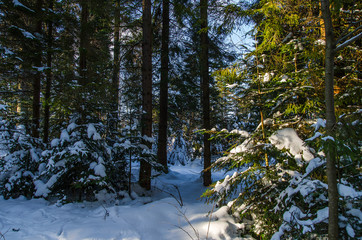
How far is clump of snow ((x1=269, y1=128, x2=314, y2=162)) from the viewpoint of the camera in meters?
2.79

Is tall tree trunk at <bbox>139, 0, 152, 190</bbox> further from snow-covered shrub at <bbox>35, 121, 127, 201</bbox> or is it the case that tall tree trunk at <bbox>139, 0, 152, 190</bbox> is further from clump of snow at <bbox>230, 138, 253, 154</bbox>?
clump of snow at <bbox>230, 138, 253, 154</bbox>

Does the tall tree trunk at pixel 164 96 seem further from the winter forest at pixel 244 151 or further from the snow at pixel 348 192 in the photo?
the snow at pixel 348 192

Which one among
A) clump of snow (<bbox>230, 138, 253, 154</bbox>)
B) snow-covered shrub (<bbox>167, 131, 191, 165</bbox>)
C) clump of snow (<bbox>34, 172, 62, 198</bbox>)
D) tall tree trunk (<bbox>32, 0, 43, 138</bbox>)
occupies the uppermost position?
tall tree trunk (<bbox>32, 0, 43, 138</bbox>)

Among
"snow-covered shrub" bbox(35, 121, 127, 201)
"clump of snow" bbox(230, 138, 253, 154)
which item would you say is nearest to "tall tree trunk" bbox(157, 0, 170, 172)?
"snow-covered shrub" bbox(35, 121, 127, 201)

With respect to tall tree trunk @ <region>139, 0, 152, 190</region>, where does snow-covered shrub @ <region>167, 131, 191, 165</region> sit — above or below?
below

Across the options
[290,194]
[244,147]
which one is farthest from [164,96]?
[290,194]

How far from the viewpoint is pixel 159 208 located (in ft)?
13.9

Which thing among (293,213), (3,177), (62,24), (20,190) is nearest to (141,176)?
(20,190)

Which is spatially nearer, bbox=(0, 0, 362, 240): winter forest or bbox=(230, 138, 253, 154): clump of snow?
bbox=(0, 0, 362, 240): winter forest

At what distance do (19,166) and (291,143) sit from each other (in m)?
7.38

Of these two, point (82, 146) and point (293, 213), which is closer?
point (293, 213)

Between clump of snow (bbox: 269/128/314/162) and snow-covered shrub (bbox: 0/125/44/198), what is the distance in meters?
6.09

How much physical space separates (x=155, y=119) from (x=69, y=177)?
11.4 m

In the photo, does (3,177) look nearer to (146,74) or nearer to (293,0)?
(146,74)
